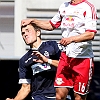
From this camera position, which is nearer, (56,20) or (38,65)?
(56,20)

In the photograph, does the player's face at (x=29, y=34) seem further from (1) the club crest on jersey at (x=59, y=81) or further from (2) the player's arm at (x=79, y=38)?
(2) the player's arm at (x=79, y=38)

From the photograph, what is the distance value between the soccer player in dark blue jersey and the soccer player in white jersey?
0.25m

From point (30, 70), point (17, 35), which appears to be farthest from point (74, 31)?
point (17, 35)

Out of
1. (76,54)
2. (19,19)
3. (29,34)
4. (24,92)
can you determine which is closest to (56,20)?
(29,34)

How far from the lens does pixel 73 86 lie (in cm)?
490

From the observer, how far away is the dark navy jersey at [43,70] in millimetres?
5277

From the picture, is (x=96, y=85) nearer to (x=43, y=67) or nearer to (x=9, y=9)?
(x=43, y=67)

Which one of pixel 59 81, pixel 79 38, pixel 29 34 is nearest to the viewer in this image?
pixel 79 38

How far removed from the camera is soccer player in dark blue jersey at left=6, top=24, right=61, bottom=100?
5.16 meters

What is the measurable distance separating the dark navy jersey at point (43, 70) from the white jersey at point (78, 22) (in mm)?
430

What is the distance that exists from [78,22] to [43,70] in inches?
29.5

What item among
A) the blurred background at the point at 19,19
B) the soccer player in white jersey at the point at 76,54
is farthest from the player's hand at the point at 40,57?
the blurred background at the point at 19,19

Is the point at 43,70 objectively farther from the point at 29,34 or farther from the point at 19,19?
the point at 19,19

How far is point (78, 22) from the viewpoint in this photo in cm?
477
